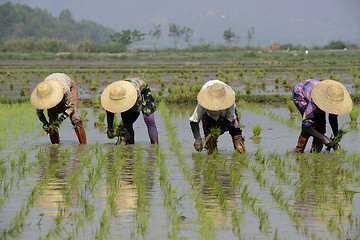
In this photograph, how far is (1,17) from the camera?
112 m

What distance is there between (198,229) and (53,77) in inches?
157

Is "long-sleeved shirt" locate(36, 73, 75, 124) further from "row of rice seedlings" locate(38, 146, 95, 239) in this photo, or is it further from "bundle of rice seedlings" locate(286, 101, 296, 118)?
"bundle of rice seedlings" locate(286, 101, 296, 118)

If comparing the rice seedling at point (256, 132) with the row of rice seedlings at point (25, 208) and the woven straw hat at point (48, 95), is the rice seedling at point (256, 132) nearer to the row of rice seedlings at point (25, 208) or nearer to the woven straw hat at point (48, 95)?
the woven straw hat at point (48, 95)

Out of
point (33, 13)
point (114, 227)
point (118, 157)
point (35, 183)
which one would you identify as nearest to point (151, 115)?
point (118, 157)

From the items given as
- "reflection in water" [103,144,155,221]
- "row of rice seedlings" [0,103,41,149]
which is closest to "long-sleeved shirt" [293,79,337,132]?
"reflection in water" [103,144,155,221]

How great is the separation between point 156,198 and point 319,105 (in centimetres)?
233

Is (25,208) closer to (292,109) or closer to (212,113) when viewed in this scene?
(212,113)

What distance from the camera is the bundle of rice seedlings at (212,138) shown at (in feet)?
20.5

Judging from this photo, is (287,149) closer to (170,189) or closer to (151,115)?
(151,115)

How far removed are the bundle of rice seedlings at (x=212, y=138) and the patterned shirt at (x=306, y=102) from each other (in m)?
0.99

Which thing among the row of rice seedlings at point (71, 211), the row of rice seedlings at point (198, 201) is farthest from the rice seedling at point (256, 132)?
the row of rice seedlings at point (71, 211)

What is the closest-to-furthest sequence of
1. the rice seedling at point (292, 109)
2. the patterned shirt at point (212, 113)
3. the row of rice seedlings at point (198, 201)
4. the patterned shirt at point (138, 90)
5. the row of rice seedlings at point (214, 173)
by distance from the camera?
the row of rice seedlings at point (198, 201) → the row of rice seedlings at point (214, 173) → the patterned shirt at point (212, 113) → the patterned shirt at point (138, 90) → the rice seedling at point (292, 109)

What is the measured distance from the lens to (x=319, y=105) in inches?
Result: 247

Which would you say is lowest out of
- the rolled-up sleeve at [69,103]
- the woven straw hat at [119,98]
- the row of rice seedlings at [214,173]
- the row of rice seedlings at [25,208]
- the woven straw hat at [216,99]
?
the row of rice seedlings at [214,173]
